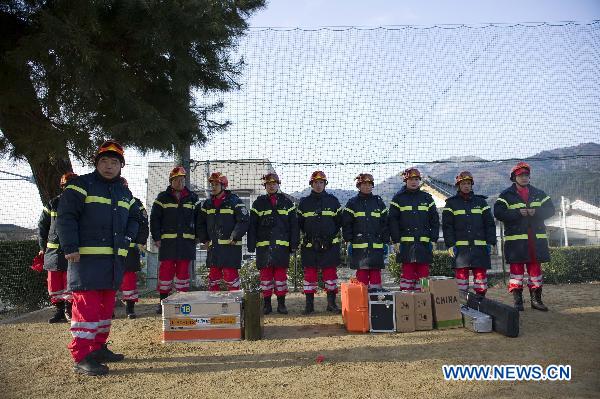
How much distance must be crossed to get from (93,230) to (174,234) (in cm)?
282

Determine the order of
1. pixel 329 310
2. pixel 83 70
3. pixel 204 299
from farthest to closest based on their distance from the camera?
pixel 329 310, pixel 83 70, pixel 204 299

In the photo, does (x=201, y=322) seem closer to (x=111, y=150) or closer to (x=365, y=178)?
Result: (x=111, y=150)

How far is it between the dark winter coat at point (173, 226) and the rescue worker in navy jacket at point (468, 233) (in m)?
4.44

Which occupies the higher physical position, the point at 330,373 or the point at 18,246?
the point at 18,246

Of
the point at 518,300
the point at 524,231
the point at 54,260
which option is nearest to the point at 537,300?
the point at 518,300

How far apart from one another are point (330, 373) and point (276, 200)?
12.6 feet

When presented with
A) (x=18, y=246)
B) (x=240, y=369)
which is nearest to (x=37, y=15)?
(x=18, y=246)

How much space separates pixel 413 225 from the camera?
23.1ft

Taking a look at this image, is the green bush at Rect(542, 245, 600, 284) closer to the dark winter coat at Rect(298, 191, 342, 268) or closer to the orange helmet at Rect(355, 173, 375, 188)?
the orange helmet at Rect(355, 173, 375, 188)

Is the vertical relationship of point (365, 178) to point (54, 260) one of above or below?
above

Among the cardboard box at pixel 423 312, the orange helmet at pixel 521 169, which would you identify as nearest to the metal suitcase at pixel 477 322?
the cardboard box at pixel 423 312

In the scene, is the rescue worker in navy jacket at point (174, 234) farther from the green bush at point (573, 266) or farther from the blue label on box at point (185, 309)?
the green bush at point (573, 266)

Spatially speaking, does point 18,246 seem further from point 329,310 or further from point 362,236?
point 362,236

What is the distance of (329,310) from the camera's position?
24.3ft
